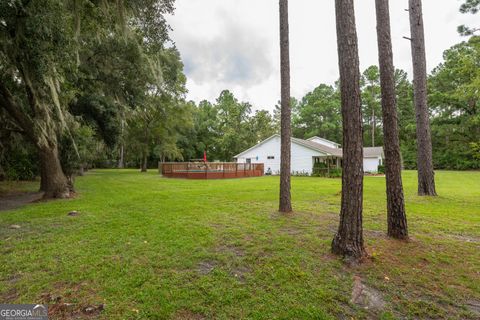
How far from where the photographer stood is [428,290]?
237 centimetres

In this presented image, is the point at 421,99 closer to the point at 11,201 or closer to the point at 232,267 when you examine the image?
the point at 232,267

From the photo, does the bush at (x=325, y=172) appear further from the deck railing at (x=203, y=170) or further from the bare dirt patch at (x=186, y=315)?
the bare dirt patch at (x=186, y=315)

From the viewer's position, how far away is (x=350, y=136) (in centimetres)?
Result: 302

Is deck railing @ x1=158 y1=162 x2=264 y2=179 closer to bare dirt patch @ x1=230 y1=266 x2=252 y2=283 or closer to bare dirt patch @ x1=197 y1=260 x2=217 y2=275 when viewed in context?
bare dirt patch @ x1=197 y1=260 x2=217 y2=275

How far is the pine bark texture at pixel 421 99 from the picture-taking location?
7719 mm

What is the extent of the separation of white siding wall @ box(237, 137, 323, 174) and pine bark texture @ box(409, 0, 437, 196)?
1281cm

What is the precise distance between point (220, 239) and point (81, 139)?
26.6ft

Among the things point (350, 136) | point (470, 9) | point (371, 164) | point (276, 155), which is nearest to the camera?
point (350, 136)

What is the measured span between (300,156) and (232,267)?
1972 cm

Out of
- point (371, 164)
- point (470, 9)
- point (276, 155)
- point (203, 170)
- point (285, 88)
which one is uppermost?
point (470, 9)

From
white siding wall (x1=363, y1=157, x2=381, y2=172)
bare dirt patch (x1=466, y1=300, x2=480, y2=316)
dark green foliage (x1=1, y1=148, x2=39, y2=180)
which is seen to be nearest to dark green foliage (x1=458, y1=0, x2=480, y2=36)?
bare dirt patch (x1=466, y1=300, x2=480, y2=316)

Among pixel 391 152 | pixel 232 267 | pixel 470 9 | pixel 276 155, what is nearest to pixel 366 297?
pixel 232 267

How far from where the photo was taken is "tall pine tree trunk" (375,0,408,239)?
12.3 feet

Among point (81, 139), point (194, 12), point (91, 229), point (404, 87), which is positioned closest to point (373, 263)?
point (91, 229)
